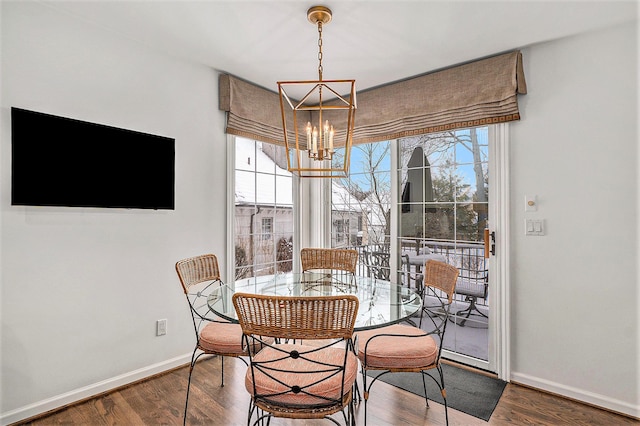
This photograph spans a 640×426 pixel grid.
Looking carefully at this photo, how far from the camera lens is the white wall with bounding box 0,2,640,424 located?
6.62ft

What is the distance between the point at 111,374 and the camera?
2359mm

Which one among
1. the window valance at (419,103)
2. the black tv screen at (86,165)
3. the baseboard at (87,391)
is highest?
the window valance at (419,103)

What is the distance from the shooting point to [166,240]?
2.65m

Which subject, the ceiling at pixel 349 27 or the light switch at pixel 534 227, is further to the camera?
the light switch at pixel 534 227

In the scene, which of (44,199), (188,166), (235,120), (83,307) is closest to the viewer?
(44,199)

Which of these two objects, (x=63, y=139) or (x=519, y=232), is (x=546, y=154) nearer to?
(x=519, y=232)

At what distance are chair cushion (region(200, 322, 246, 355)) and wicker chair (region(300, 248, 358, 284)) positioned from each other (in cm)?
101

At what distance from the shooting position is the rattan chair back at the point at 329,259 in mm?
2928

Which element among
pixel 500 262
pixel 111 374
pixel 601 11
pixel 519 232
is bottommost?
pixel 111 374

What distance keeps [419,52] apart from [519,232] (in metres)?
1.58

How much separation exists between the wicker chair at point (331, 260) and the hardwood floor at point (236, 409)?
929 mm

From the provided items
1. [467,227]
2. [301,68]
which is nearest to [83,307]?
[301,68]

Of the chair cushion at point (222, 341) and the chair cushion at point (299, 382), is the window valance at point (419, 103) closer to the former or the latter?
the chair cushion at point (222, 341)

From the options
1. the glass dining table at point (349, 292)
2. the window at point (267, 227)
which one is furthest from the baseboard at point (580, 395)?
the window at point (267, 227)
